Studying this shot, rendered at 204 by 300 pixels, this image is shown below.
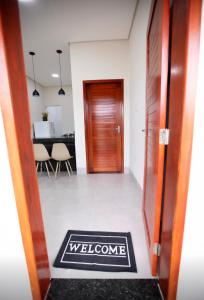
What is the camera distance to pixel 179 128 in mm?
777

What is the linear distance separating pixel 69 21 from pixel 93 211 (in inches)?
120

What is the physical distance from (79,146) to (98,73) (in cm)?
164

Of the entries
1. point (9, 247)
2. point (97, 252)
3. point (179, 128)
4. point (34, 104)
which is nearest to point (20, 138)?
point (9, 247)

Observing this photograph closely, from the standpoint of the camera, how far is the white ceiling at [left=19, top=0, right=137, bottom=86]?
2.20m

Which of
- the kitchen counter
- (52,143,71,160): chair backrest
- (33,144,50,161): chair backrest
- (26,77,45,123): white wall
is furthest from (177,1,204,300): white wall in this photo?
(26,77,45,123): white wall

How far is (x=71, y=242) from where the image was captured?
155 centimetres

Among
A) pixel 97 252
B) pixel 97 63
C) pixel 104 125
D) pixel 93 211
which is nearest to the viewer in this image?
pixel 97 252

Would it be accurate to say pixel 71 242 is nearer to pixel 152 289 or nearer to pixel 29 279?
pixel 29 279

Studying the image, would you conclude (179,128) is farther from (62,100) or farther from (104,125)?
(62,100)

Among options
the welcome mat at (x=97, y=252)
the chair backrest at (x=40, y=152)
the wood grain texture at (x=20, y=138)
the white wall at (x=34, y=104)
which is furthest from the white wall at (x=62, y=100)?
the wood grain texture at (x=20, y=138)

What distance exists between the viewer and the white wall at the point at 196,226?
0.73 m

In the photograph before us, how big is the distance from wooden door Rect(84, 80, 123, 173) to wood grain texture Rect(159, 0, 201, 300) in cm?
262

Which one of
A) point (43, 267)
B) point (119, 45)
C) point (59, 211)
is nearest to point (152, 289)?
point (43, 267)

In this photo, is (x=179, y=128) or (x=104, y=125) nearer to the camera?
(x=179, y=128)
